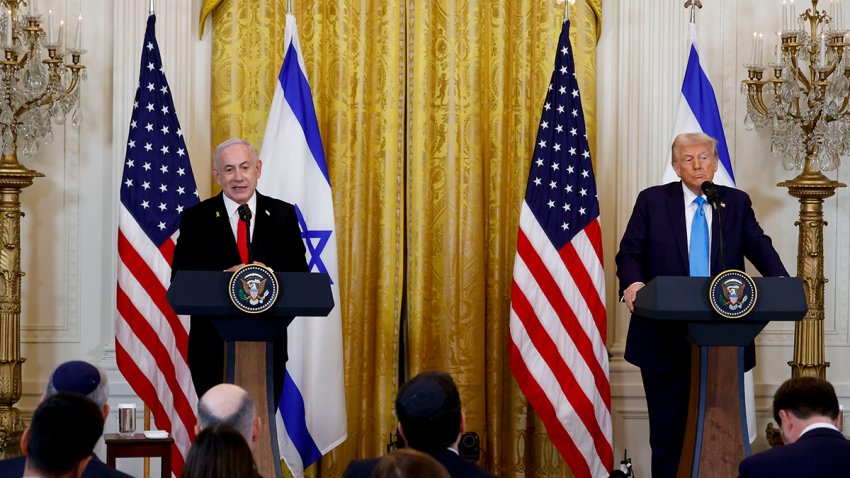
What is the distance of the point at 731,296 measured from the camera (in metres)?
4.14

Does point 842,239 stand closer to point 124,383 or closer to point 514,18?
point 514,18

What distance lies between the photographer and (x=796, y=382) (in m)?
3.37

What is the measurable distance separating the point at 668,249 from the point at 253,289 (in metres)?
1.86

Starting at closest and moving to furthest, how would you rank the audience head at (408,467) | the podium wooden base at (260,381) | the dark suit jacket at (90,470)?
the audience head at (408,467) < the dark suit jacket at (90,470) < the podium wooden base at (260,381)

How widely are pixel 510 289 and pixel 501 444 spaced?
90 cm

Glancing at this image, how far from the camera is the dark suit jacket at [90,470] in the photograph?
9.05 feet

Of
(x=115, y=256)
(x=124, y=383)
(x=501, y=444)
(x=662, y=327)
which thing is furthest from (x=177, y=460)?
(x=662, y=327)

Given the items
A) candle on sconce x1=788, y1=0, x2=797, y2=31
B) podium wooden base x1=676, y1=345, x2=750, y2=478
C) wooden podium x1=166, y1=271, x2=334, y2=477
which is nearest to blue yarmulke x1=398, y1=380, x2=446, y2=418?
wooden podium x1=166, y1=271, x2=334, y2=477

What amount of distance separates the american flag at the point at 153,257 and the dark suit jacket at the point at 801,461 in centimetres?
355

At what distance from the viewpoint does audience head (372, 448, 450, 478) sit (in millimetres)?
2242

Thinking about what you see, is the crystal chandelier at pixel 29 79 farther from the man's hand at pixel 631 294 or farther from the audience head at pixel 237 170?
the man's hand at pixel 631 294

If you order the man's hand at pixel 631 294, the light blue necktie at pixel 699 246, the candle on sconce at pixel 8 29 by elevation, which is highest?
the candle on sconce at pixel 8 29

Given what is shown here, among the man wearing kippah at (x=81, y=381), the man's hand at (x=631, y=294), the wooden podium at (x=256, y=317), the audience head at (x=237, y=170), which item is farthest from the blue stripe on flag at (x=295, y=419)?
the man wearing kippah at (x=81, y=381)

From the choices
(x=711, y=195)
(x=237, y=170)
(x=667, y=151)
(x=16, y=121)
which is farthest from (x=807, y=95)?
(x=16, y=121)
